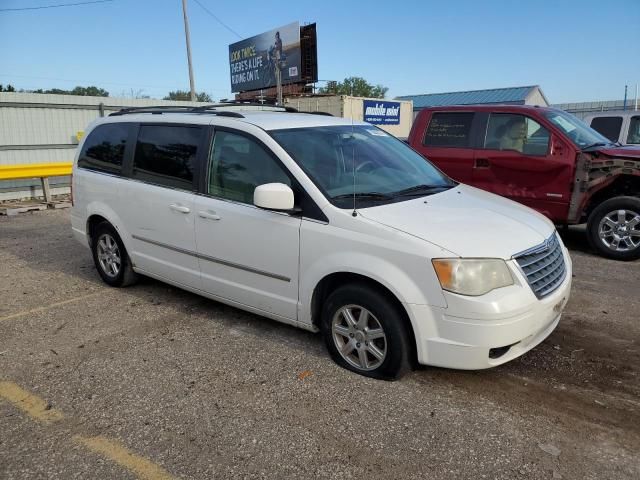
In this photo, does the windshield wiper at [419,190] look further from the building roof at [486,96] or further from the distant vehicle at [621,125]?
the building roof at [486,96]

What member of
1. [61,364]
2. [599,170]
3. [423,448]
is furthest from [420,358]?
[599,170]

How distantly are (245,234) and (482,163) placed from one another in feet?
14.8

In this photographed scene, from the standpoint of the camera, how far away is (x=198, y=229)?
4316 mm

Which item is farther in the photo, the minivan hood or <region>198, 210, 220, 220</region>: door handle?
A: <region>198, 210, 220, 220</region>: door handle

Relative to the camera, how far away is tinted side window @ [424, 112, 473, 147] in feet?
24.7

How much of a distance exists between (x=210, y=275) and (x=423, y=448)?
227cm

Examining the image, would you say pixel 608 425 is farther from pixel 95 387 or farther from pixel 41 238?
pixel 41 238

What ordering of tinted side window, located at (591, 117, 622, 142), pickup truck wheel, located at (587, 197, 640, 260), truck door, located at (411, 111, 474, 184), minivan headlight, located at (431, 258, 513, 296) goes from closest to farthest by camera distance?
minivan headlight, located at (431, 258, 513, 296) < pickup truck wheel, located at (587, 197, 640, 260) < truck door, located at (411, 111, 474, 184) < tinted side window, located at (591, 117, 622, 142)

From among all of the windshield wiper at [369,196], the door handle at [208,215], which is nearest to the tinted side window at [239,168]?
the door handle at [208,215]

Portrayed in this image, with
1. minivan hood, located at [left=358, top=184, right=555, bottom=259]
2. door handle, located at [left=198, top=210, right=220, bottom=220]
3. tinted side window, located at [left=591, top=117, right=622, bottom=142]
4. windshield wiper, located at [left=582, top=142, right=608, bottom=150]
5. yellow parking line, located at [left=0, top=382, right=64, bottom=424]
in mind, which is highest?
tinted side window, located at [left=591, top=117, right=622, bottom=142]

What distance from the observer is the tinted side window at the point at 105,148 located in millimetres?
5238

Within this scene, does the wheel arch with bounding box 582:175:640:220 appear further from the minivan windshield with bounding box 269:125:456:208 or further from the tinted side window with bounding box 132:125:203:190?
the tinted side window with bounding box 132:125:203:190

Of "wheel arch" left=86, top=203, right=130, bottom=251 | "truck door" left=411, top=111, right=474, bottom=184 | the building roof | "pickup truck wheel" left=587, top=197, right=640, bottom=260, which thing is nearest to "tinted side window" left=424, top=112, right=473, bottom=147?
"truck door" left=411, top=111, right=474, bottom=184

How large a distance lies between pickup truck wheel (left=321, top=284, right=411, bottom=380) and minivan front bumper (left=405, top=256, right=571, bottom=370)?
0.13 m
